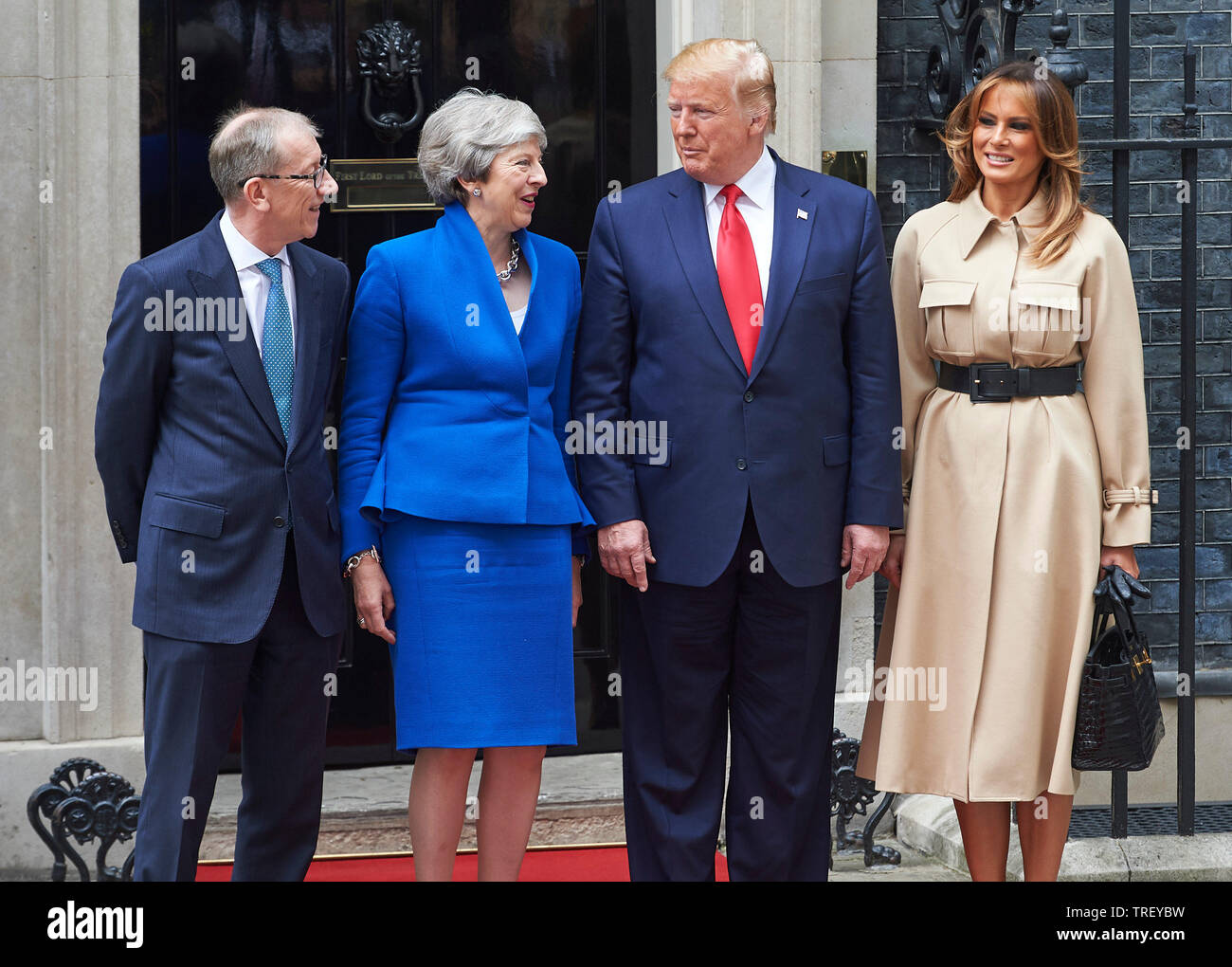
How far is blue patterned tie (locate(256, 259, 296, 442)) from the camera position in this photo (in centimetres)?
359

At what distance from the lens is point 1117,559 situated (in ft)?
13.1

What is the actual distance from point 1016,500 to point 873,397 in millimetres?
469

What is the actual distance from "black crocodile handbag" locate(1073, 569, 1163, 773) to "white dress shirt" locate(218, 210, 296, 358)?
2108 mm

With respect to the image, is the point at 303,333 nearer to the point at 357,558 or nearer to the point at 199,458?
the point at 199,458

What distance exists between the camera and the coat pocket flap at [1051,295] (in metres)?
3.90

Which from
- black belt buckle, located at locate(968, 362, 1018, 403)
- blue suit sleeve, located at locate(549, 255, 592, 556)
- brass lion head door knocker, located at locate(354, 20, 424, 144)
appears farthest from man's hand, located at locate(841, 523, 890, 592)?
brass lion head door knocker, located at locate(354, 20, 424, 144)

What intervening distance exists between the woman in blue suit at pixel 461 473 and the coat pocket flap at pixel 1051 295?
3.87 ft

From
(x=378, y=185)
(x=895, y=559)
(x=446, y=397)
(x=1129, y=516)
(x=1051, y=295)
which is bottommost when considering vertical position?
(x=895, y=559)

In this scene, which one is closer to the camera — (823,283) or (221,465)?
(221,465)

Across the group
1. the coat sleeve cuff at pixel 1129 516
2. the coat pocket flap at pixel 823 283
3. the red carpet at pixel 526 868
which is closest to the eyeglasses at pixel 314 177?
the coat pocket flap at pixel 823 283

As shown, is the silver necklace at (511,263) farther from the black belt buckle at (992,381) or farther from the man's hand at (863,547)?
the black belt buckle at (992,381)

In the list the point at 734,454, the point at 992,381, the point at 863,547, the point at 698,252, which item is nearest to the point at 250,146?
the point at 698,252

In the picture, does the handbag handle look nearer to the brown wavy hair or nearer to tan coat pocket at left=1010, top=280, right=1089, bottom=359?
tan coat pocket at left=1010, top=280, right=1089, bottom=359
